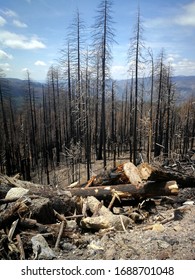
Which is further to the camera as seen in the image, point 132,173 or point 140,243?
point 132,173

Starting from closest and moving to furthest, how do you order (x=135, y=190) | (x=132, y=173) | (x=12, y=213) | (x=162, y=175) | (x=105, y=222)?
1. (x=12, y=213)
2. (x=105, y=222)
3. (x=162, y=175)
4. (x=135, y=190)
5. (x=132, y=173)

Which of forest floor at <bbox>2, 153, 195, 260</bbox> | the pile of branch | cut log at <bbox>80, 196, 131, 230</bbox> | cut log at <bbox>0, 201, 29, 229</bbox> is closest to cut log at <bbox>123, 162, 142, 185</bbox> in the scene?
the pile of branch

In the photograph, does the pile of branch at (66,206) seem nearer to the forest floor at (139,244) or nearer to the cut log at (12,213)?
the cut log at (12,213)

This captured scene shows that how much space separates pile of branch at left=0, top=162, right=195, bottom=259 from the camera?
3.51 metres

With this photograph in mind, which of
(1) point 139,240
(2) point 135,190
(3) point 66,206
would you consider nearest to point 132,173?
(2) point 135,190

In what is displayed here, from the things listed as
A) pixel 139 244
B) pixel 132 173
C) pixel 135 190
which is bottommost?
pixel 139 244

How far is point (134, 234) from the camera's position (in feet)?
12.7

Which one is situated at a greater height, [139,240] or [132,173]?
[132,173]

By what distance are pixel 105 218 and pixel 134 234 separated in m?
0.58

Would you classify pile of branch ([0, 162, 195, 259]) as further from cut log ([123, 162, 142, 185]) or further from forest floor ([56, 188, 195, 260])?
forest floor ([56, 188, 195, 260])

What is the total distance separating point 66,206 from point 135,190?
4.19ft

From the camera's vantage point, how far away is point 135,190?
4938 mm

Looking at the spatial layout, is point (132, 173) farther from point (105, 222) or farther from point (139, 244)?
point (139, 244)
